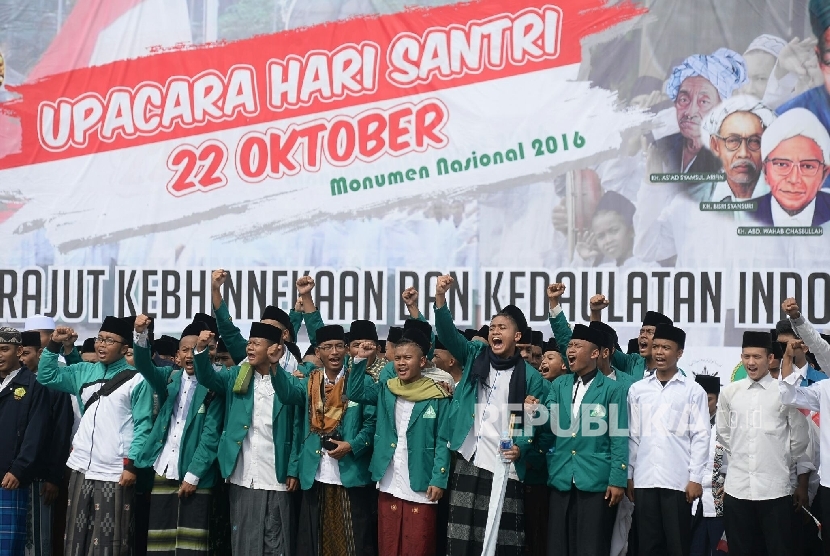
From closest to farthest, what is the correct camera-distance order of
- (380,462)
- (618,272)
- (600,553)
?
(600,553) → (380,462) → (618,272)

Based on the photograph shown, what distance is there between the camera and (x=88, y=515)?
671 centimetres

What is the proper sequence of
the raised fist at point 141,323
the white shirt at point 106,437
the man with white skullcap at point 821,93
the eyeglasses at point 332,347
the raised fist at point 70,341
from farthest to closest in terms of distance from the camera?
the man with white skullcap at point 821,93, the raised fist at point 70,341, the white shirt at point 106,437, the eyeglasses at point 332,347, the raised fist at point 141,323

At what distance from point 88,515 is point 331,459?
1527 mm

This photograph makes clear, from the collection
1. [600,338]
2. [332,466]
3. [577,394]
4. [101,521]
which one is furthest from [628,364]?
[101,521]

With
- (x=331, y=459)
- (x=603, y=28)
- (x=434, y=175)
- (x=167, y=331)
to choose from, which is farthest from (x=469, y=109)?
(x=331, y=459)

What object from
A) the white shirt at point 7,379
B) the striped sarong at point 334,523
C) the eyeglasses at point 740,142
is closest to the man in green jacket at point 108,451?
the white shirt at point 7,379

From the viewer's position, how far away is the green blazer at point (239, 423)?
255 inches

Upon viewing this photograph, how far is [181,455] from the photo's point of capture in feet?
21.7

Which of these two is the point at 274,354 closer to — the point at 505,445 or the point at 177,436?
the point at 177,436

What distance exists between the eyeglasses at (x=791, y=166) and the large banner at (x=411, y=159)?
18 millimetres

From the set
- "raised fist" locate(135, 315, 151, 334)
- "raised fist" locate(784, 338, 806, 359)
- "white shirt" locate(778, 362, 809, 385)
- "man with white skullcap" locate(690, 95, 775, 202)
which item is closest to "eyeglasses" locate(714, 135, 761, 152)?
"man with white skullcap" locate(690, 95, 775, 202)

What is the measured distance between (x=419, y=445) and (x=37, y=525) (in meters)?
2.57

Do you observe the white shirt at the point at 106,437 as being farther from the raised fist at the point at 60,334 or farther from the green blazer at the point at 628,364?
the green blazer at the point at 628,364

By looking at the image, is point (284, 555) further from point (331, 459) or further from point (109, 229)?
point (109, 229)
